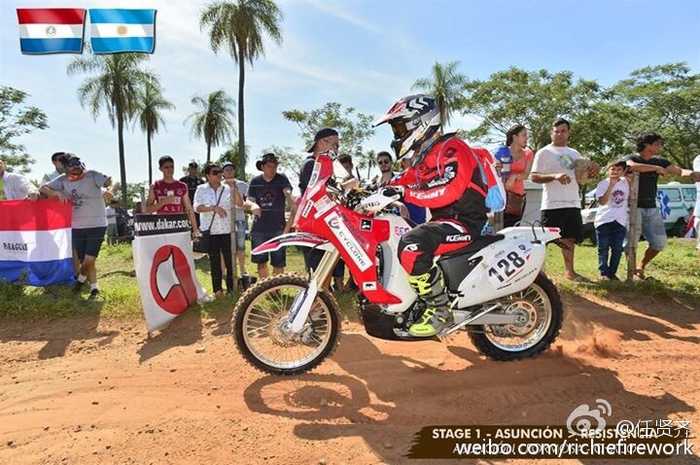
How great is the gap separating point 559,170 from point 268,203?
419 cm

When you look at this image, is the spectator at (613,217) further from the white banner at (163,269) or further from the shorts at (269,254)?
the white banner at (163,269)

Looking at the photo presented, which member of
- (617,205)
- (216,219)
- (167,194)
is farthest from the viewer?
(167,194)

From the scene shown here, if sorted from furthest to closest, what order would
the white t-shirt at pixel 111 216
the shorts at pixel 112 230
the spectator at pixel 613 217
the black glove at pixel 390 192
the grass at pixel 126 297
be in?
1. the shorts at pixel 112 230
2. the white t-shirt at pixel 111 216
3. the spectator at pixel 613 217
4. the grass at pixel 126 297
5. the black glove at pixel 390 192

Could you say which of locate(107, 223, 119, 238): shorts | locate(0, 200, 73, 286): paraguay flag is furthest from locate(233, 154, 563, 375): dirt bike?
locate(107, 223, 119, 238): shorts

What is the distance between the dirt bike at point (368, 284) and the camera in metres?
4.09

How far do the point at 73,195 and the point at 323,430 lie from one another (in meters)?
5.99

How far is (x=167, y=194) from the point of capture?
25.2 ft

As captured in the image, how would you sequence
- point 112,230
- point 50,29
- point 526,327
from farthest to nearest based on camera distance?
point 112,230 → point 50,29 → point 526,327

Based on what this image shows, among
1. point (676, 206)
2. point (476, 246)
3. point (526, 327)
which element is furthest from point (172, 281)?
point (676, 206)

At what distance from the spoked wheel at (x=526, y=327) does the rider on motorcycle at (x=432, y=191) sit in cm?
61

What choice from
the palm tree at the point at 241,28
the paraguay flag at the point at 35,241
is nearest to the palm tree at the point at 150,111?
the palm tree at the point at 241,28

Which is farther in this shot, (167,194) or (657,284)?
(167,194)

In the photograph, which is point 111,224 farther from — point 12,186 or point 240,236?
point 240,236

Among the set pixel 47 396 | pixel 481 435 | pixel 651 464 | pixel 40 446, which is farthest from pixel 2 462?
pixel 651 464
